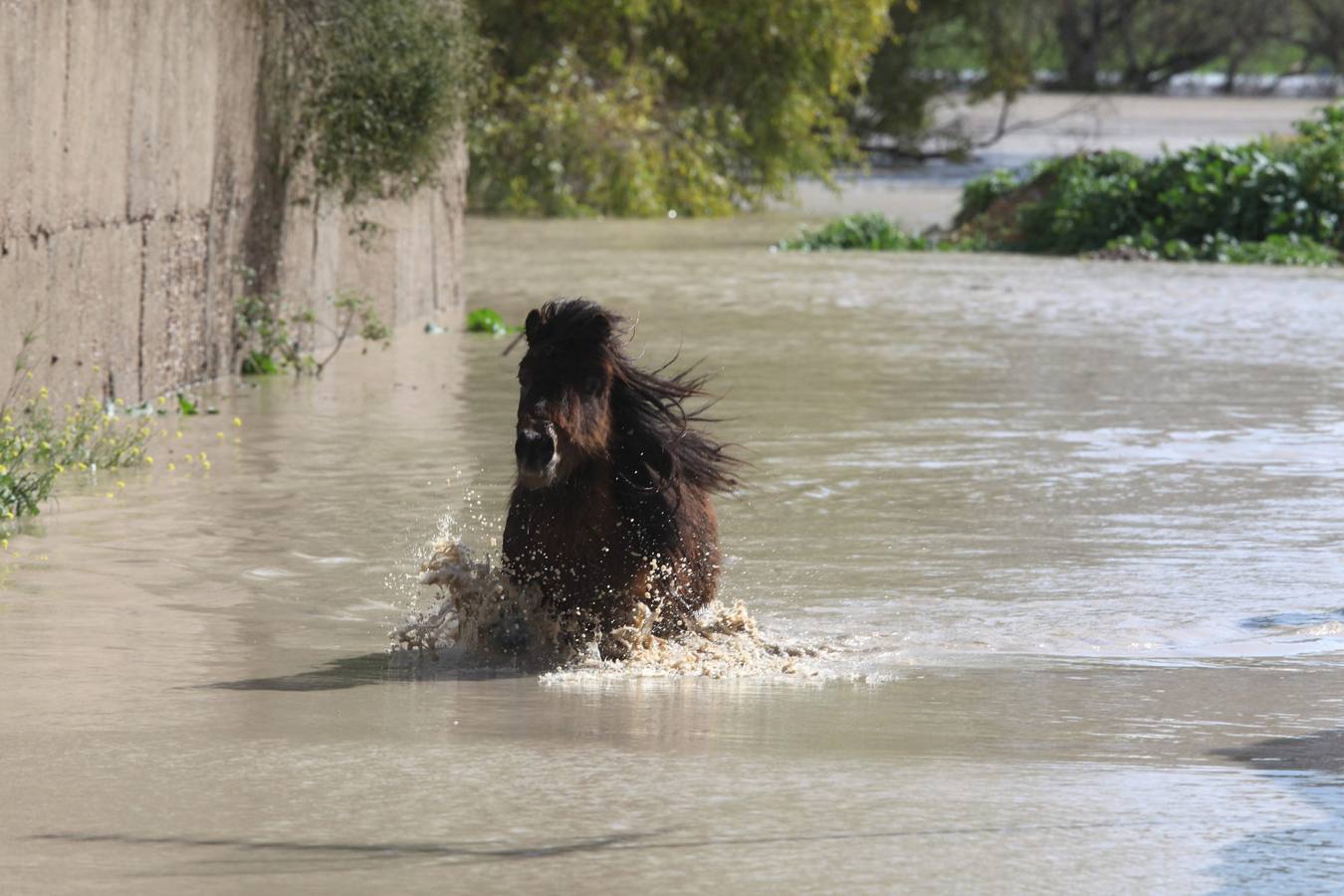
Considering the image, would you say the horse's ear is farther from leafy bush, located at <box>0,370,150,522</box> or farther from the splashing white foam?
leafy bush, located at <box>0,370,150,522</box>

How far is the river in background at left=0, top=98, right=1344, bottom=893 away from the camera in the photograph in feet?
15.5

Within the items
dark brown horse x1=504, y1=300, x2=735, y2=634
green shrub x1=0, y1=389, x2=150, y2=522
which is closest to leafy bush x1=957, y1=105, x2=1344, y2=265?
green shrub x1=0, y1=389, x2=150, y2=522

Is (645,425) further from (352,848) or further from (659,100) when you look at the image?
(659,100)

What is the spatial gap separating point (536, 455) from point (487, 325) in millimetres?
11305

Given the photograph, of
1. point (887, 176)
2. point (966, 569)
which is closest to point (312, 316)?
point (966, 569)

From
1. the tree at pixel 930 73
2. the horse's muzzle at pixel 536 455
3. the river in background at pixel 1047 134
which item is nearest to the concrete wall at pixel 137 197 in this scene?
the horse's muzzle at pixel 536 455

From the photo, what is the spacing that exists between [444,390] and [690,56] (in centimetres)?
1956

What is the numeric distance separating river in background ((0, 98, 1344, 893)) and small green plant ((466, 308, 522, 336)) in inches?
115

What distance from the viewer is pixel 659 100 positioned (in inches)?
1220

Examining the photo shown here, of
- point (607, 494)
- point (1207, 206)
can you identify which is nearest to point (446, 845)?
point (607, 494)

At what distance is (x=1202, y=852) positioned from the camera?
4.68 meters

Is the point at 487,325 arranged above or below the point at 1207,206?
below

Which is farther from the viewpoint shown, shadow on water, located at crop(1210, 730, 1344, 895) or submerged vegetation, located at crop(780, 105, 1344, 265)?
submerged vegetation, located at crop(780, 105, 1344, 265)

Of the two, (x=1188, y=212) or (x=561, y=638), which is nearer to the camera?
(x=561, y=638)
